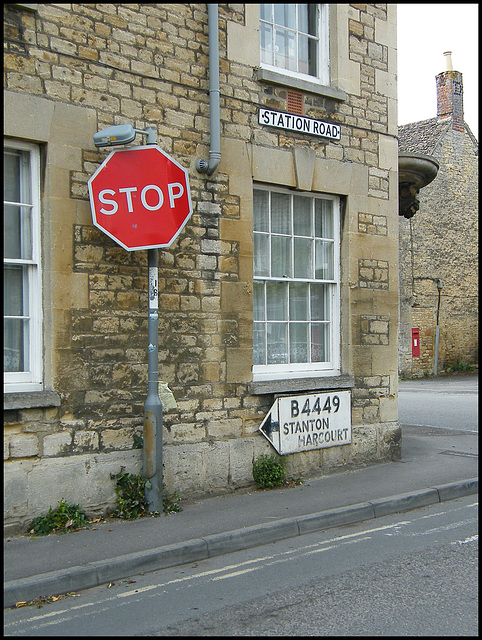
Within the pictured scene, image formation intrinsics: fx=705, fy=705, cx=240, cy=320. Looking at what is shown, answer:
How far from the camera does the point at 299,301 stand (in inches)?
360

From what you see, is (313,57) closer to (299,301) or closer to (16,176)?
(299,301)

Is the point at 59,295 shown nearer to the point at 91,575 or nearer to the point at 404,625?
the point at 91,575

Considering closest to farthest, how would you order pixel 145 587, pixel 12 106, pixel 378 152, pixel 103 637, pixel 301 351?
1. pixel 103 637
2. pixel 145 587
3. pixel 12 106
4. pixel 301 351
5. pixel 378 152

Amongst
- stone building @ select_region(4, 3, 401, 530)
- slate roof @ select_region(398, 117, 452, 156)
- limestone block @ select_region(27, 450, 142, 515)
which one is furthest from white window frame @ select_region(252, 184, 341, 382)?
slate roof @ select_region(398, 117, 452, 156)

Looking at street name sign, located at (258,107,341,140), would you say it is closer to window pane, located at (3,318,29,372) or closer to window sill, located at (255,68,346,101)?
window sill, located at (255,68,346,101)

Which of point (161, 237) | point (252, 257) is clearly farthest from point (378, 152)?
point (161, 237)

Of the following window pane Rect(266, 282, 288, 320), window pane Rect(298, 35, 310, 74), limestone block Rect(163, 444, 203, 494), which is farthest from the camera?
window pane Rect(298, 35, 310, 74)

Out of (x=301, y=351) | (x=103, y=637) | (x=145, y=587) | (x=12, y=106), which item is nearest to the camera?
(x=103, y=637)

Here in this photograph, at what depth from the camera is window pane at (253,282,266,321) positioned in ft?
28.5

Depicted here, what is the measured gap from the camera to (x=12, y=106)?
6488 mm

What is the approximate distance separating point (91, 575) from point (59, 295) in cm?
268

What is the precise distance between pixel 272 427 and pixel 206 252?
2.24 metres

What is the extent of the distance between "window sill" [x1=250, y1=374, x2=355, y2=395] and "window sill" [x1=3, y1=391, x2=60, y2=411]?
249 cm

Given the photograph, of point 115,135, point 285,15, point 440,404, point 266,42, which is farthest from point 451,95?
point 115,135
